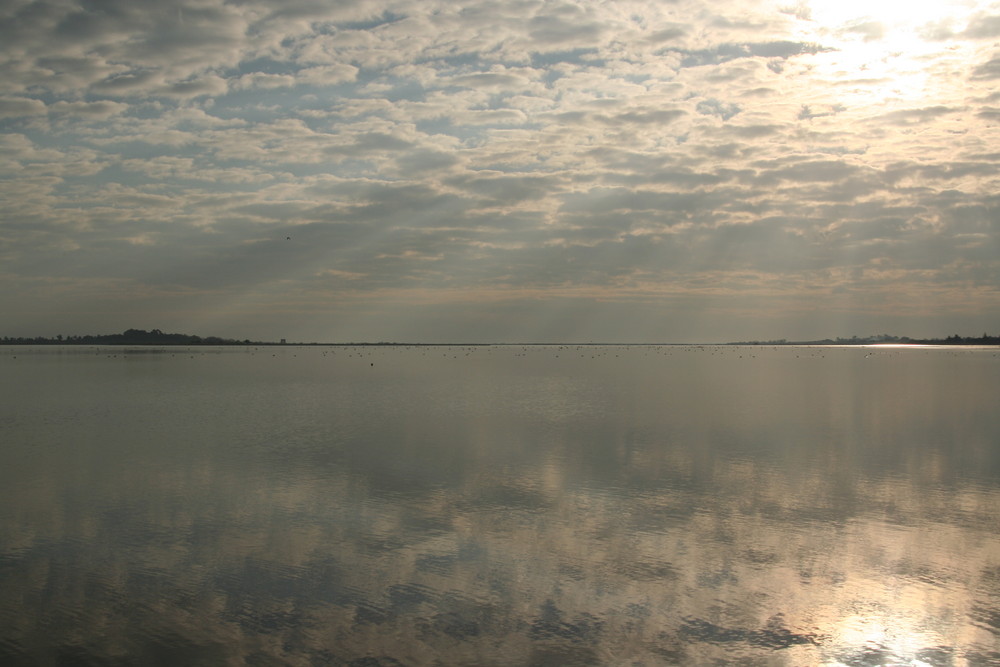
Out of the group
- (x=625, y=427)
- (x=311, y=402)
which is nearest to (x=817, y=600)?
(x=625, y=427)

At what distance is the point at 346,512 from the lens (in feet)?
47.4

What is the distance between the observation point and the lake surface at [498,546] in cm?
866

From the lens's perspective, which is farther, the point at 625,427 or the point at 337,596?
Answer: the point at 625,427

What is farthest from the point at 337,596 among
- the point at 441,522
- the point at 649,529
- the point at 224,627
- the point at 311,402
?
the point at 311,402

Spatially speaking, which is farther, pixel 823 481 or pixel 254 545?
pixel 823 481

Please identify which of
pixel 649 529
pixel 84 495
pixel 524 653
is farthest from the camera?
pixel 84 495

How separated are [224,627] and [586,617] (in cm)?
426

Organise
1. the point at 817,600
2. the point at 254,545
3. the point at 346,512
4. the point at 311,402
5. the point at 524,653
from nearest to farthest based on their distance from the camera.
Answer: the point at 524,653, the point at 817,600, the point at 254,545, the point at 346,512, the point at 311,402

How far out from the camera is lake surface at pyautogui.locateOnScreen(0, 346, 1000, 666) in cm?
866

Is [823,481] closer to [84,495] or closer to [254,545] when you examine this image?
[254,545]

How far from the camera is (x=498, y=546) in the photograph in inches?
481

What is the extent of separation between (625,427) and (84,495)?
17350mm

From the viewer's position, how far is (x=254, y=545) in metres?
12.3

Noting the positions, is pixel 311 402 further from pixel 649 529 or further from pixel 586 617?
pixel 586 617
